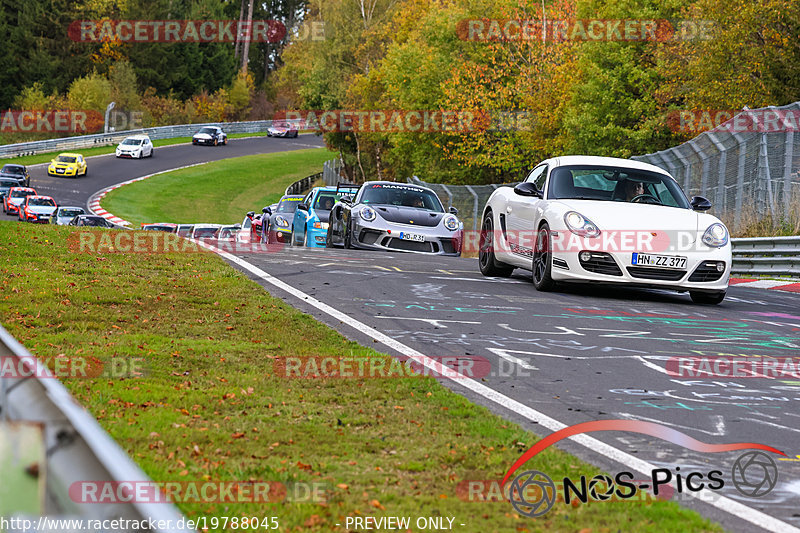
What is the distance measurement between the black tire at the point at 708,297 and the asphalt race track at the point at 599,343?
0.48 feet

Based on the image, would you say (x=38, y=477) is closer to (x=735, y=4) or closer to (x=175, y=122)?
(x=735, y=4)

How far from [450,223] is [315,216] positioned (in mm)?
4198

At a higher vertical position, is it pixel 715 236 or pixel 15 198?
pixel 715 236

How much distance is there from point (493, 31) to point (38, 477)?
4740 centimetres

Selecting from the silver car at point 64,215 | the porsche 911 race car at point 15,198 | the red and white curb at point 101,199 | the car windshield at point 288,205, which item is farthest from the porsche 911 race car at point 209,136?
the car windshield at point 288,205

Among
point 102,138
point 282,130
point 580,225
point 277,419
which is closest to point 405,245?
point 580,225

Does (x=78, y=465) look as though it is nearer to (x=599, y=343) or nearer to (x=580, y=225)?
(x=599, y=343)

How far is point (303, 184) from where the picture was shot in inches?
2953

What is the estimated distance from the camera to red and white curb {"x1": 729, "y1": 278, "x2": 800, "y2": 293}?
53.5 ft

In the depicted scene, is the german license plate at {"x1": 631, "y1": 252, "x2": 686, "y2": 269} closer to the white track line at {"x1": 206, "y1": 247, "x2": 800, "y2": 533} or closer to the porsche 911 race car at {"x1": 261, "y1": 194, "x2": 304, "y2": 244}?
the white track line at {"x1": 206, "y1": 247, "x2": 800, "y2": 533}

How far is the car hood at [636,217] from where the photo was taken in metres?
11.6

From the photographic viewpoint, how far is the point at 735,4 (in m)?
27.4

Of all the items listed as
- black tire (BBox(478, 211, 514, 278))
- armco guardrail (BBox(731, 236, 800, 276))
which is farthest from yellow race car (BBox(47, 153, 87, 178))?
black tire (BBox(478, 211, 514, 278))

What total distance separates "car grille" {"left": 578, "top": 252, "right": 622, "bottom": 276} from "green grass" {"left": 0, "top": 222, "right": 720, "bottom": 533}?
12.0ft
